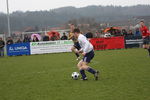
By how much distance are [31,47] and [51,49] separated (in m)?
1.76

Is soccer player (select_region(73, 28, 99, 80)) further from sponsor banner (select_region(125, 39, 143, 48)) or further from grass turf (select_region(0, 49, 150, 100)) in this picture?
sponsor banner (select_region(125, 39, 143, 48))

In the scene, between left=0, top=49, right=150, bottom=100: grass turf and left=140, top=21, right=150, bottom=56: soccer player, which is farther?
left=140, top=21, right=150, bottom=56: soccer player

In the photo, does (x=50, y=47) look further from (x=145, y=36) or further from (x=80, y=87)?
(x=80, y=87)

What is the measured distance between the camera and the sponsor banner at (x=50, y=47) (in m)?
29.6

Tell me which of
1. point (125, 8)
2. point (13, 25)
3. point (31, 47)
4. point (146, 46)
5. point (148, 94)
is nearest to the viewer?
point (148, 94)

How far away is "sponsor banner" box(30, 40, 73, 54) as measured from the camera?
29.6 metres

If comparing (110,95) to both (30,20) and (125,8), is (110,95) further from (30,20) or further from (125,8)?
(125,8)

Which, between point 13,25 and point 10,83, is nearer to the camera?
point 10,83

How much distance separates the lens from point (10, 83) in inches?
452

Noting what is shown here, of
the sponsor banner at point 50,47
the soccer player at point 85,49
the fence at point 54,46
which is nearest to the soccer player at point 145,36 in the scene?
the soccer player at point 85,49

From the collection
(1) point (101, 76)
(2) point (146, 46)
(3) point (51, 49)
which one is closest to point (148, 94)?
(1) point (101, 76)

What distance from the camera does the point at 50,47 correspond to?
29.7 metres

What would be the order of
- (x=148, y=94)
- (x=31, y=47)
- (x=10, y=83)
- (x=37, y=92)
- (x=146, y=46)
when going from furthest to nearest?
1. (x=31, y=47)
2. (x=146, y=46)
3. (x=10, y=83)
4. (x=37, y=92)
5. (x=148, y=94)

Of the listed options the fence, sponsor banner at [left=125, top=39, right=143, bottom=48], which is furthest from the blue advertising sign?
sponsor banner at [left=125, top=39, right=143, bottom=48]
